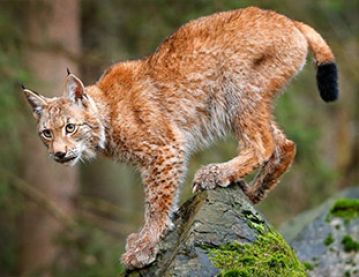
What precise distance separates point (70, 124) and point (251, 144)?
153 centimetres

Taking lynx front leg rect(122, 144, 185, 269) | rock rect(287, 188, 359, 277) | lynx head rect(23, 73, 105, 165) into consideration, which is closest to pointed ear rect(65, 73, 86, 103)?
lynx head rect(23, 73, 105, 165)

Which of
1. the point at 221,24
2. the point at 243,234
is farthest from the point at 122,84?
the point at 243,234

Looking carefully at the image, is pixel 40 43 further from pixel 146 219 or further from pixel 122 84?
pixel 146 219

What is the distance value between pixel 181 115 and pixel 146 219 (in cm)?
107

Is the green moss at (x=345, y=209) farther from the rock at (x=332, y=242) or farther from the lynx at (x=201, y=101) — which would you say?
the lynx at (x=201, y=101)

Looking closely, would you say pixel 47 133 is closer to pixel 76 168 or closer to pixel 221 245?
pixel 221 245

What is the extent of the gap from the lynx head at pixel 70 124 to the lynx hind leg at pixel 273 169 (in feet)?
4.49

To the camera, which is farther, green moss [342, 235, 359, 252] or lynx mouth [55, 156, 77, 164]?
green moss [342, 235, 359, 252]

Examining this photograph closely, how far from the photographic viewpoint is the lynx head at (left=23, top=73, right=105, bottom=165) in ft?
24.9

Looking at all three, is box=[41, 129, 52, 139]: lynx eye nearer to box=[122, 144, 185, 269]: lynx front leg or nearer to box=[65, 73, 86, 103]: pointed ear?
box=[65, 73, 86, 103]: pointed ear

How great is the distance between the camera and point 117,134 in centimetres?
805

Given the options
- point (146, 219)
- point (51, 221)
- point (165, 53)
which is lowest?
point (51, 221)

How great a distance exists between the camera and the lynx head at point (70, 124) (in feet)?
24.9

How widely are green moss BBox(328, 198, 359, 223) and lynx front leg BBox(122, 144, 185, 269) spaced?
5.39 ft
